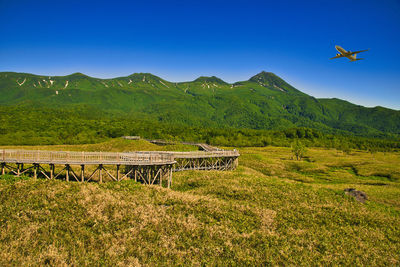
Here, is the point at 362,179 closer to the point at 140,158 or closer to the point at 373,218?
the point at 373,218

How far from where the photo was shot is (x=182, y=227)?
22.2 m

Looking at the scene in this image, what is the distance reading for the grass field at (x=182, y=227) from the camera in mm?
18016

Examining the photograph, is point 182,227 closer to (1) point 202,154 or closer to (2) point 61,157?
(2) point 61,157

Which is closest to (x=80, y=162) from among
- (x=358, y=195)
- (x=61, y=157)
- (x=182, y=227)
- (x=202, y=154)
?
A: (x=61, y=157)

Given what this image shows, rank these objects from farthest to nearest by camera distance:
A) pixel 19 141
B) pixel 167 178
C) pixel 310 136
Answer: pixel 310 136, pixel 19 141, pixel 167 178

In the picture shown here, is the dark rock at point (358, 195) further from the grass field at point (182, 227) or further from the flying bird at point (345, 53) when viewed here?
the flying bird at point (345, 53)

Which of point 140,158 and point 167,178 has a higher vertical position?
point 140,158

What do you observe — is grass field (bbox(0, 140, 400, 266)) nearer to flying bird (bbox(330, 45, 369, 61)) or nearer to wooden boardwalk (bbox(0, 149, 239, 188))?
wooden boardwalk (bbox(0, 149, 239, 188))

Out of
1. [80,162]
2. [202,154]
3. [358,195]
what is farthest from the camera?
[202,154]

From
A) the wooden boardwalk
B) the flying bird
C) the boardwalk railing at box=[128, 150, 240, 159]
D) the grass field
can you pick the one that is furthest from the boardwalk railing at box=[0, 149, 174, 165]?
the flying bird

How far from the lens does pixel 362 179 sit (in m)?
61.8

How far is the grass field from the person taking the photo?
18016 millimetres

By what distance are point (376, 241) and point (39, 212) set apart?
105 ft

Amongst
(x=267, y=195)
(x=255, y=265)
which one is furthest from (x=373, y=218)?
(x=255, y=265)
